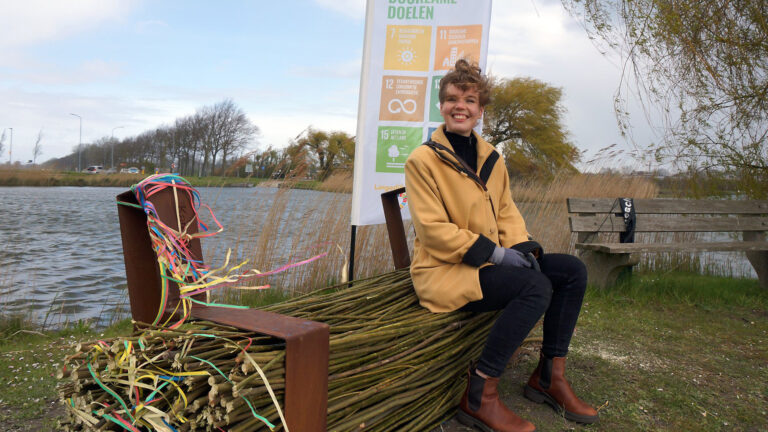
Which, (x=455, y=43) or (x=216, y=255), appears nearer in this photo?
(x=455, y=43)

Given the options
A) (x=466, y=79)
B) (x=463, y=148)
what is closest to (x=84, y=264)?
(x=463, y=148)

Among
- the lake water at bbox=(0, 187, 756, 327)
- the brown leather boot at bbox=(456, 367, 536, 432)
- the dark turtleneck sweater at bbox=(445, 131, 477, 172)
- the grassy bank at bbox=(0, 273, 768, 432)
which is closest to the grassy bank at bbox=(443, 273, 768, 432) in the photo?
the grassy bank at bbox=(0, 273, 768, 432)

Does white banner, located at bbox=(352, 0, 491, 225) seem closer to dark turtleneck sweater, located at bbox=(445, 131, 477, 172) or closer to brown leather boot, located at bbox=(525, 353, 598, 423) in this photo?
dark turtleneck sweater, located at bbox=(445, 131, 477, 172)

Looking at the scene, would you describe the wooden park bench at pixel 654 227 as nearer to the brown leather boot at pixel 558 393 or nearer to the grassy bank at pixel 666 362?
the grassy bank at pixel 666 362

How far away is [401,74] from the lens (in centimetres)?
410

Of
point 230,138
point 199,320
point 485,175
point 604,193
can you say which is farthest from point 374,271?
point 230,138

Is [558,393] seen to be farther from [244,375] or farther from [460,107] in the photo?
[244,375]

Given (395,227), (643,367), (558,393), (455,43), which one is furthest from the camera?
(455,43)

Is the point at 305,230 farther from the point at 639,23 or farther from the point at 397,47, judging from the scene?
the point at 639,23

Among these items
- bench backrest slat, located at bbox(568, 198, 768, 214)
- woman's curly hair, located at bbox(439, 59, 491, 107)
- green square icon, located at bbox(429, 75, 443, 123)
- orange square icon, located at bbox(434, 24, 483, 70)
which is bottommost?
bench backrest slat, located at bbox(568, 198, 768, 214)

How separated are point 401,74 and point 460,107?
1682mm

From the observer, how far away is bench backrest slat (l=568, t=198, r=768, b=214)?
213 inches

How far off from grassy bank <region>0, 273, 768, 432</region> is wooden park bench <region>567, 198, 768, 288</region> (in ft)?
1.16

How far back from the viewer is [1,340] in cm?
383
